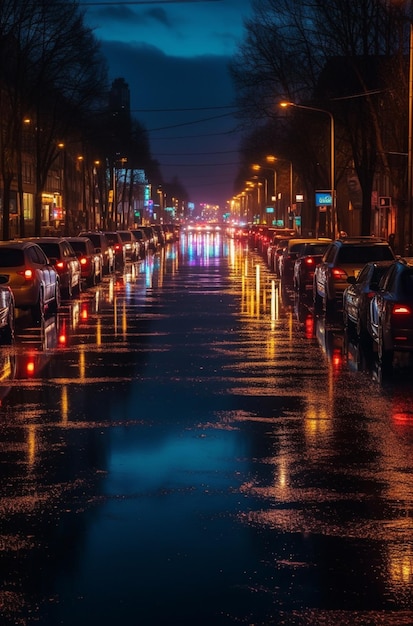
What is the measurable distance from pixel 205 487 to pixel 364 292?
Answer: 1165 centimetres

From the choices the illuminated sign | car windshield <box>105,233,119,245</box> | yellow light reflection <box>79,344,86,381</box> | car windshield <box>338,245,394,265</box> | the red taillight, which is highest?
the illuminated sign

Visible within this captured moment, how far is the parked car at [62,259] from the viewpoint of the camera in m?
32.1

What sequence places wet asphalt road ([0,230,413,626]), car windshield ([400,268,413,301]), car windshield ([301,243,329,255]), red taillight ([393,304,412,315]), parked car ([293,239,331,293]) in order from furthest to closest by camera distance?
car windshield ([301,243,329,255]), parked car ([293,239,331,293]), car windshield ([400,268,413,301]), red taillight ([393,304,412,315]), wet asphalt road ([0,230,413,626])

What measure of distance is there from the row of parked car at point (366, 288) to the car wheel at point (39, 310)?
618 centimetres

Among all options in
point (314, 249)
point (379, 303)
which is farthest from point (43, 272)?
point (314, 249)

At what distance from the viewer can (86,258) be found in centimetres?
3891

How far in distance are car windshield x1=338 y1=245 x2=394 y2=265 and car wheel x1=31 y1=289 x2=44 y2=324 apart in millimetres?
6567

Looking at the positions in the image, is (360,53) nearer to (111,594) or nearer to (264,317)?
(264,317)

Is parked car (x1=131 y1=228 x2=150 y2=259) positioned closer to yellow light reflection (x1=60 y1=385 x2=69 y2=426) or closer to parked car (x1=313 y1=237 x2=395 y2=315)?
parked car (x1=313 y1=237 x2=395 y2=315)

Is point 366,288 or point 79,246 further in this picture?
point 79,246

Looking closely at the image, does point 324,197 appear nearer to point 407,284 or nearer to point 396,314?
point 407,284

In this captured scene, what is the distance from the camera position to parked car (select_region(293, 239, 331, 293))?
111 feet

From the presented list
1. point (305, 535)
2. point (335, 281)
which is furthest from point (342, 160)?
point (305, 535)

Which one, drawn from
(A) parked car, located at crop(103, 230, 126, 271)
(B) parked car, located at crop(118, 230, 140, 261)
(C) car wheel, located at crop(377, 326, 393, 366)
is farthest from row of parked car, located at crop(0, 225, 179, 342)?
(B) parked car, located at crop(118, 230, 140, 261)
